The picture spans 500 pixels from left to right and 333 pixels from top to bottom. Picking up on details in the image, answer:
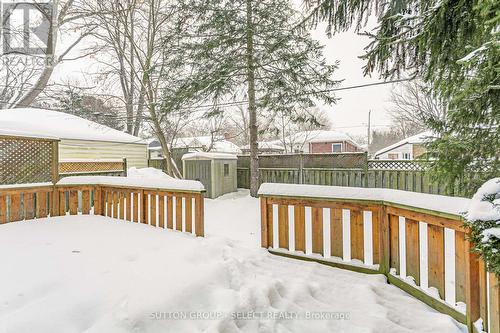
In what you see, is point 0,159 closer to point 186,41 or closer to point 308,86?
point 186,41

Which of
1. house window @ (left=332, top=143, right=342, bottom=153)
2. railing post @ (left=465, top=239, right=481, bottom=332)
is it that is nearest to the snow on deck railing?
railing post @ (left=465, top=239, right=481, bottom=332)

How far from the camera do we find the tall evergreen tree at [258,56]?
8.48 metres

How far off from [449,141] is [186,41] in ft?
27.0

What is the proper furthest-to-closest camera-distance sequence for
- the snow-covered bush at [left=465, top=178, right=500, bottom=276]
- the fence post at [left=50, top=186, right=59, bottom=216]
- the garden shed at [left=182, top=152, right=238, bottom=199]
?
the garden shed at [left=182, top=152, right=238, bottom=199] < the fence post at [left=50, top=186, right=59, bottom=216] < the snow-covered bush at [left=465, top=178, right=500, bottom=276]

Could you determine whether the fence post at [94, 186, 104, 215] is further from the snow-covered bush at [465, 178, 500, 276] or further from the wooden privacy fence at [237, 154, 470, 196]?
the wooden privacy fence at [237, 154, 470, 196]

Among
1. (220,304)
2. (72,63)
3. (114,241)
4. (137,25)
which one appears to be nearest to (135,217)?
(114,241)

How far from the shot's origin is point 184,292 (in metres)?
2.28

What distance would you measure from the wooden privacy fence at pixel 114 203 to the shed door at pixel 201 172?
14.8 ft

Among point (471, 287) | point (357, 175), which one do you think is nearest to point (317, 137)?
point (357, 175)

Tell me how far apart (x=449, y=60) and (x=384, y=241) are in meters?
1.69

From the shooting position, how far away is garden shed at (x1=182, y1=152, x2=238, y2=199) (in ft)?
31.6

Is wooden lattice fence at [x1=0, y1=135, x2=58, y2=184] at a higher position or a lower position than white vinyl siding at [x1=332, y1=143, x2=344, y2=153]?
lower

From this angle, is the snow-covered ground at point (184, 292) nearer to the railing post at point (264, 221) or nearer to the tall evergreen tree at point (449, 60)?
the railing post at point (264, 221)

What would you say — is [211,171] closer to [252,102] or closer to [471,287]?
[252,102]
